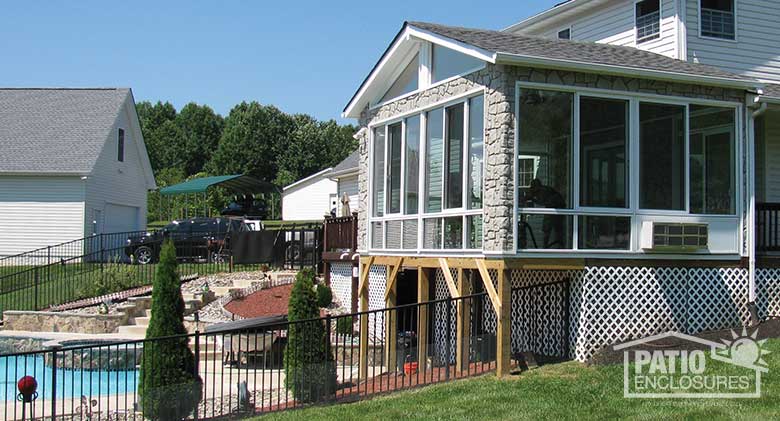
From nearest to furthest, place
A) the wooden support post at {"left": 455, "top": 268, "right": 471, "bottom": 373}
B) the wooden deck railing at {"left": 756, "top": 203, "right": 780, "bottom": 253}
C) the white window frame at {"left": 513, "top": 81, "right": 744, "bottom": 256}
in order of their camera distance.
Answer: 1. the white window frame at {"left": 513, "top": 81, "right": 744, "bottom": 256}
2. the wooden support post at {"left": 455, "top": 268, "right": 471, "bottom": 373}
3. the wooden deck railing at {"left": 756, "top": 203, "right": 780, "bottom": 253}

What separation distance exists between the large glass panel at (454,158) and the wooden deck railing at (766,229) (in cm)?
501

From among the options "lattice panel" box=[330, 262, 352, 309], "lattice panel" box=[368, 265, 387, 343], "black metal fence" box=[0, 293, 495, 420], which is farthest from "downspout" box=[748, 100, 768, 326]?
"lattice panel" box=[330, 262, 352, 309]

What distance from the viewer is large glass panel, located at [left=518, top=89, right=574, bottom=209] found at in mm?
11180

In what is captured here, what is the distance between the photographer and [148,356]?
10.2 m

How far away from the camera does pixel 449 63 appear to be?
41.4 feet

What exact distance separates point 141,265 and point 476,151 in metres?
14.4

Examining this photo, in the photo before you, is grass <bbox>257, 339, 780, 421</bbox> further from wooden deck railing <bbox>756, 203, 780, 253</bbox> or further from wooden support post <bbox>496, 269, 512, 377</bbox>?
wooden deck railing <bbox>756, 203, 780, 253</bbox>

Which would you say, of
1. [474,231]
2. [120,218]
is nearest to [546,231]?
[474,231]

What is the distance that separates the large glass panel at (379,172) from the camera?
570 inches

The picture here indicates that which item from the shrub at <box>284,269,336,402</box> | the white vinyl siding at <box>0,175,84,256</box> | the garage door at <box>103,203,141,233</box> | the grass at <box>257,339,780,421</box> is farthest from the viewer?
the garage door at <box>103,203,141,233</box>

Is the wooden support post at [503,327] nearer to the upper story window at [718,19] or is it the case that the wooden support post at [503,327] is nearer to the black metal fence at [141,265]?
the upper story window at [718,19]

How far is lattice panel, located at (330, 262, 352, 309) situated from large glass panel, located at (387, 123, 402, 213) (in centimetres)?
461

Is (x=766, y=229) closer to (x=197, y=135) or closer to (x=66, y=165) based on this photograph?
(x=66, y=165)

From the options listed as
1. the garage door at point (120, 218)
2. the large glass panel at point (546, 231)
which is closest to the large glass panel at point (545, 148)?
the large glass panel at point (546, 231)
